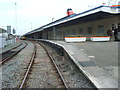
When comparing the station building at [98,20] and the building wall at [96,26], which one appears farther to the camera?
the building wall at [96,26]

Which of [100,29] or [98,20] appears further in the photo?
[98,20]

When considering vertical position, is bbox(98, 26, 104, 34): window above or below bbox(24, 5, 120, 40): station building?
below

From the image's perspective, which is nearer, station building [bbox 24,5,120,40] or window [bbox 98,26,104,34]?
station building [bbox 24,5,120,40]

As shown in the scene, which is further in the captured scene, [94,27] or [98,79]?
[94,27]

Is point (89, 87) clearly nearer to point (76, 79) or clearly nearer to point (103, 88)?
point (103, 88)

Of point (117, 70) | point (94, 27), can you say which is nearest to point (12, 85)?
point (117, 70)

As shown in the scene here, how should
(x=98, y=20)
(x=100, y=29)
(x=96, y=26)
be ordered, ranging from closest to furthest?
(x=100, y=29)
(x=98, y=20)
(x=96, y=26)

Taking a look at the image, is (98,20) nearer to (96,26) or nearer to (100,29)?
(96,26)

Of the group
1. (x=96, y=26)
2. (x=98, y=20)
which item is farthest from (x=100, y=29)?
(x=98, y=20)

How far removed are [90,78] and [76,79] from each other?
0.87m

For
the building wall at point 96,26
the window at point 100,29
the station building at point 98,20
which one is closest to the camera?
the station building at point 98,20

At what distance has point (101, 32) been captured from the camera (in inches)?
920

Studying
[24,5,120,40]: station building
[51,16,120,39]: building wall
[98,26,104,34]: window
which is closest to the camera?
[24,5,120,40]: station building

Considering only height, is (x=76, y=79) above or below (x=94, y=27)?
below
